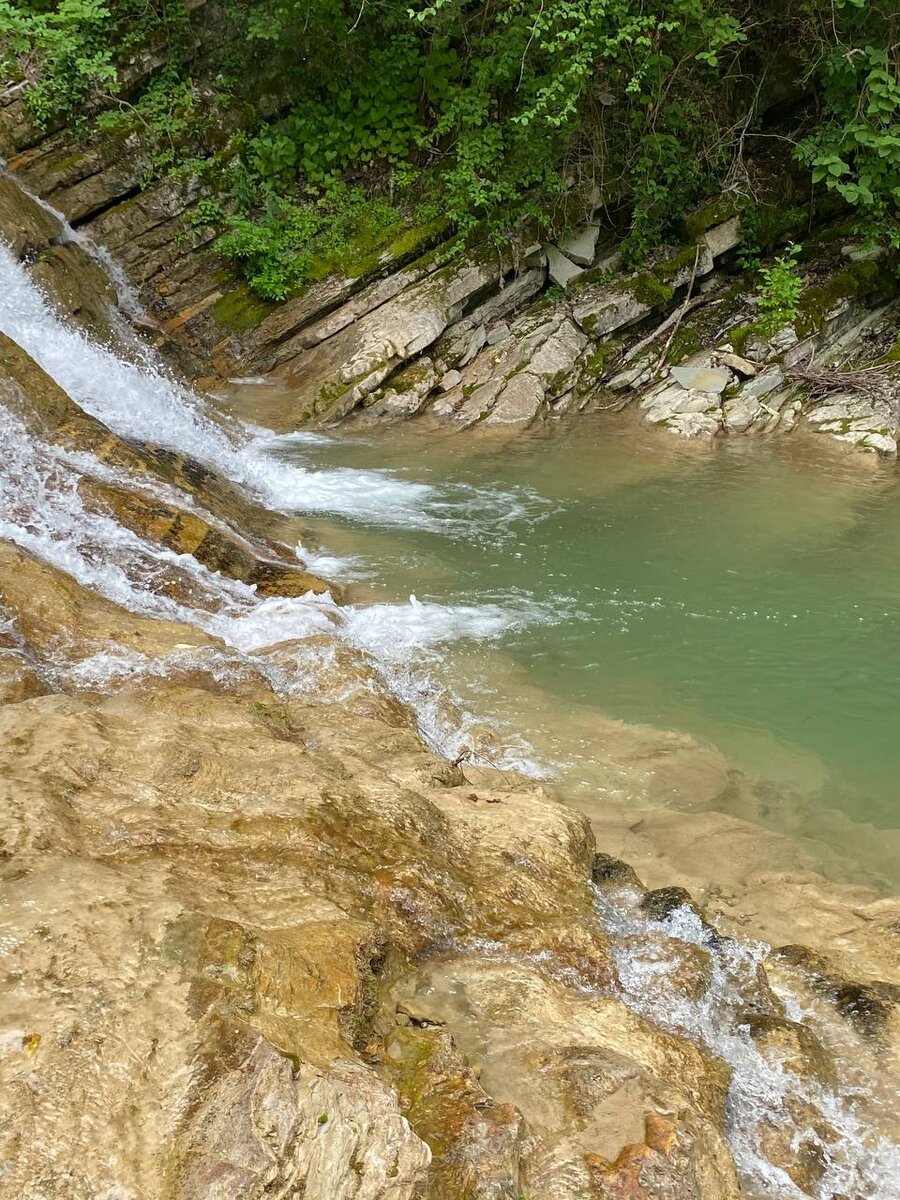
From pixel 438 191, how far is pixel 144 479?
836 centimetres

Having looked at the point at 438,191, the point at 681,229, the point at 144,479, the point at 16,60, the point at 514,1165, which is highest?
the point at 16,60

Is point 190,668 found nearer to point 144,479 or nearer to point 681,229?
point 144,479

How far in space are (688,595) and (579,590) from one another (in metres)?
0.88

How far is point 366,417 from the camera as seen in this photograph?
1161 centimetres

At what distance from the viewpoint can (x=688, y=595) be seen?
7176 millimetres

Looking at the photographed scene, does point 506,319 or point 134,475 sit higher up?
point 506,319

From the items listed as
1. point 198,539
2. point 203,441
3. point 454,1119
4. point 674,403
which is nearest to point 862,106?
point 674,403

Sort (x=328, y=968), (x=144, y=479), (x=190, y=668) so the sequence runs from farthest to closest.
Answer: (x=144, y=479), (x=190, y=668), (x=328, y=968)

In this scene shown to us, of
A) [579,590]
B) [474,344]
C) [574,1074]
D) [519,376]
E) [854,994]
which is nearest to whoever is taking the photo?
[574,1074]

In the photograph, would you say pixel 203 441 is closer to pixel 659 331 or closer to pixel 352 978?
pixel 659 331

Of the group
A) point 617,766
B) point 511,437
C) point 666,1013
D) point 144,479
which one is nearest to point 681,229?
point 511,437

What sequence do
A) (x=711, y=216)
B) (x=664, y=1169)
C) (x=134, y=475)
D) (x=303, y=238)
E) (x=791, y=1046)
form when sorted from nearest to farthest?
(x=664, y=1169), (x=791, y=1046), (x=134, y=475), (x=711, y=216), (x=303, y=238)

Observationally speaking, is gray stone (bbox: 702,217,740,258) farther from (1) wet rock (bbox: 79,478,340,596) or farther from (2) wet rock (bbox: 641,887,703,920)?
(2) wet rock (bbox: 641,887,703,920)

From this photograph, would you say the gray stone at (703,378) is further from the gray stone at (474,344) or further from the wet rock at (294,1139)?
the wet rock at (294,1139)
